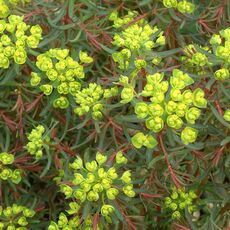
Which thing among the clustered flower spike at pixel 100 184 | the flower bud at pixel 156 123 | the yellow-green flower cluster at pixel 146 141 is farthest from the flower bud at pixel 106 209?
the flower bud at pixel 156 123

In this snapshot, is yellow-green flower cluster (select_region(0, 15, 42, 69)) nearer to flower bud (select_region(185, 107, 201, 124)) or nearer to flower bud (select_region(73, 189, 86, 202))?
flower bud (select_region(73, 189, 86, 202))

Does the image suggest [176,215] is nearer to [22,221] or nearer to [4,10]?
[22,221]

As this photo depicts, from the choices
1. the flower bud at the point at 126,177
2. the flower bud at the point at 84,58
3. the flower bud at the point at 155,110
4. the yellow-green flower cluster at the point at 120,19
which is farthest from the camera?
the yellow-green flower cluster at the point at 120,19

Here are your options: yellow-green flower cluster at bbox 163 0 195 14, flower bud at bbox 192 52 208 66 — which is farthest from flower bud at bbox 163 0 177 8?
flower bud at bbox 192 52 208 66

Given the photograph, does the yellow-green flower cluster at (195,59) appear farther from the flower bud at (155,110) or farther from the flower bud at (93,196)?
the flower bud at (93,196)

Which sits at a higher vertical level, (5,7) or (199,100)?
(5,7)

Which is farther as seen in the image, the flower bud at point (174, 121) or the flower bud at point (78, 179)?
the flower bud at point (78, 179)

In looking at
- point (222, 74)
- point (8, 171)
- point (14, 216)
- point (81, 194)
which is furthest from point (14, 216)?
point (222, 74)

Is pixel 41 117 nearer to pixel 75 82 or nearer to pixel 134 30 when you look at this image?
pixel 75 82
